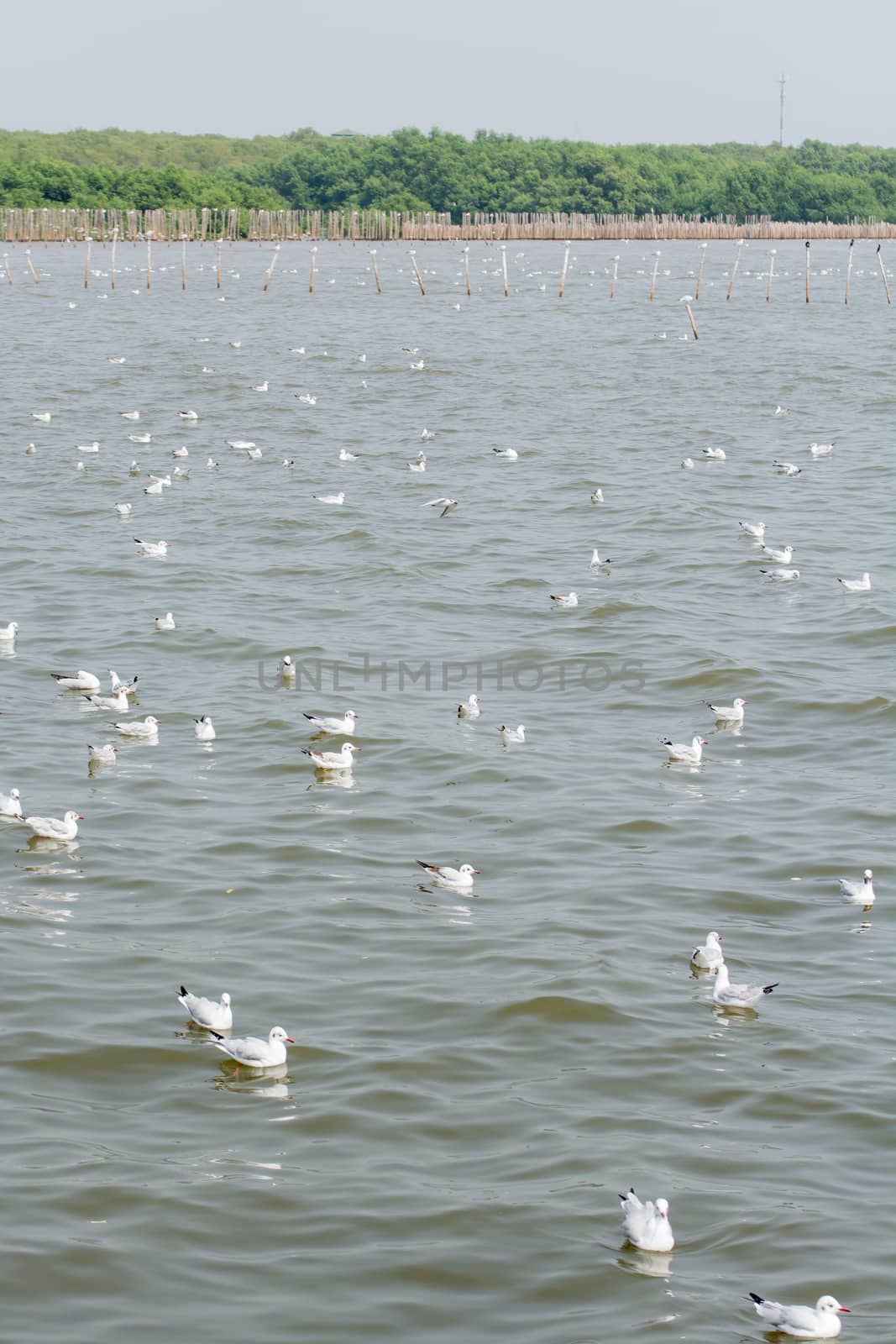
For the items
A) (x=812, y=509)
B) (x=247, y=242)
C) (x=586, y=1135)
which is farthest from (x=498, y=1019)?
(x=247, y=242)

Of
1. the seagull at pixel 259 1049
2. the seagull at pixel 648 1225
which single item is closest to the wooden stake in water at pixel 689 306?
the seagull at pixel 259 1049

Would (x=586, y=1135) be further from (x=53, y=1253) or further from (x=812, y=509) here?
(x=812, y=509)

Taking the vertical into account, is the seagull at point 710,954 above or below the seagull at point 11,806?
below

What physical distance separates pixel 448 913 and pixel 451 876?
0.42m

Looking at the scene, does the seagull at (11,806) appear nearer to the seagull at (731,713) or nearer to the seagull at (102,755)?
the seagull at (102,755)

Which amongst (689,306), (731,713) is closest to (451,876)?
(731,713)

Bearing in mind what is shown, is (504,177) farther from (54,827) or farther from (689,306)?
(54,827)

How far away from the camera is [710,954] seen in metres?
11.3

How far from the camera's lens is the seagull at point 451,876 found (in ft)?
42.0

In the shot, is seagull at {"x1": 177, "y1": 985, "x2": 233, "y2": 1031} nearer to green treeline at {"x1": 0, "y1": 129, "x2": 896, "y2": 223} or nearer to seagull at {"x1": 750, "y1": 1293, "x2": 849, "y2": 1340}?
seagull at {"x1": 750, "y1": 1293, "x2": 849, "y2": 1340}

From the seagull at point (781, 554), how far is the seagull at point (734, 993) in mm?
13170

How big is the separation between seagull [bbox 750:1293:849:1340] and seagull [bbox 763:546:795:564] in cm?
1656

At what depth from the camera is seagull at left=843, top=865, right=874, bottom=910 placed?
12.6m

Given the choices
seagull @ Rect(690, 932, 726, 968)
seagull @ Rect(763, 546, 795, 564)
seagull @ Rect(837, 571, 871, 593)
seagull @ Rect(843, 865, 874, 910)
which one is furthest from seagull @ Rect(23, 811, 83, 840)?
seagull @ Rect(763, 546, 795, 564)
